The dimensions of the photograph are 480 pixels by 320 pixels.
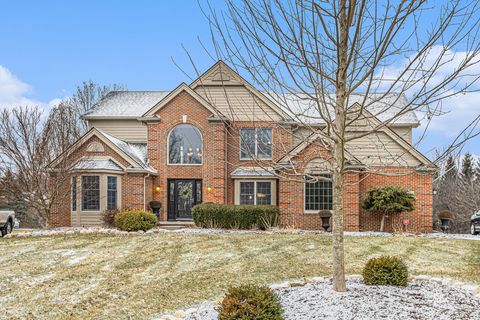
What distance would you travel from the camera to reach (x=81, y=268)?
10961 mm

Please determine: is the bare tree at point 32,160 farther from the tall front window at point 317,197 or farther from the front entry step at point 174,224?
the tall front window at point 317,197

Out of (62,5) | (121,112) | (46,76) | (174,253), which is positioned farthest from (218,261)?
(121,112)

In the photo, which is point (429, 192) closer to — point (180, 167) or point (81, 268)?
point (180, 167)

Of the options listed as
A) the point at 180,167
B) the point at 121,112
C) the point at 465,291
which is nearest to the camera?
the point at 465,291

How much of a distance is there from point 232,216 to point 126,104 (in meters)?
11.8

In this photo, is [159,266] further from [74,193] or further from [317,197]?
[74,193]

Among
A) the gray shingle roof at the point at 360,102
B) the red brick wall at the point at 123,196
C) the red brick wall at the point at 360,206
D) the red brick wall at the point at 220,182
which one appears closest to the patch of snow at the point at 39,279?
the gray shingle roof at the point at 360,102

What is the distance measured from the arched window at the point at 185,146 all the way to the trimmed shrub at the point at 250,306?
669 inches

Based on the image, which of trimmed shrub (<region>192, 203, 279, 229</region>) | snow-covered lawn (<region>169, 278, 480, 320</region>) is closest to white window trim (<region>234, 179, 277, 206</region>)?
trimmed shrub (<region>192, 203, 279, 229</region>)

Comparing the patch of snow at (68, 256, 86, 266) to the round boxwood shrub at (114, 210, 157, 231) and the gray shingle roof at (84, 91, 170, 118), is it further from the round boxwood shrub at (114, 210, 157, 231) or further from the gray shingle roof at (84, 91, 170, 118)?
the gray shingle roof at (84, 91, 170, 118)

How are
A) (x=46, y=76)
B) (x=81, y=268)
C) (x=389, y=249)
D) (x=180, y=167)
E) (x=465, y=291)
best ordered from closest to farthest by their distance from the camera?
(x=465, y=291) → (x=81, y=268) → (x=389, y=249) → (x=46, y=76) → (x=180, y=167)

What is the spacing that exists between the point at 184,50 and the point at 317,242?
9.60 meters

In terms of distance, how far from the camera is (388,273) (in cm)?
681

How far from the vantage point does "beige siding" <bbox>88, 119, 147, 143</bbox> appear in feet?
82.7
